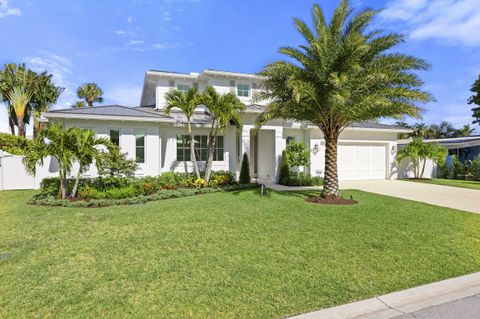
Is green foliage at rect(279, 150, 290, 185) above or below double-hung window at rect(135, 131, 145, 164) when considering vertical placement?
below

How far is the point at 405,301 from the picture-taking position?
3.56 meters

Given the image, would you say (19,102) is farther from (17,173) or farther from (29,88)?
(17,173)

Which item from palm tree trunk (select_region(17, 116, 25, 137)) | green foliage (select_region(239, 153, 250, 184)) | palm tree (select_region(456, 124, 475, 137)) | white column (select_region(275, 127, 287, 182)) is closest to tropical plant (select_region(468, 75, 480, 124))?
palm tree (select_region(456, 124, 475, 137))

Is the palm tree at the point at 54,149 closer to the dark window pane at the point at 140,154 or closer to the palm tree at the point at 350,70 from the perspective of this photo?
the dark window pane at the point at 140,154

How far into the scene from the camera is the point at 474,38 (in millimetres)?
15484

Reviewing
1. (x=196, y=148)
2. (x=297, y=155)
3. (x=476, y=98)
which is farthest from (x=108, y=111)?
(x=476, y=98)

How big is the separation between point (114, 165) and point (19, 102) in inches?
833

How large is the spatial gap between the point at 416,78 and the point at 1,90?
33.0 metres

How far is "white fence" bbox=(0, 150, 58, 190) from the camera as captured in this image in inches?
544

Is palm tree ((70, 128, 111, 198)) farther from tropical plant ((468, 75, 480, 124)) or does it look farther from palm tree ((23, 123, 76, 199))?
tropical plant ((468, 75, 480, 124))

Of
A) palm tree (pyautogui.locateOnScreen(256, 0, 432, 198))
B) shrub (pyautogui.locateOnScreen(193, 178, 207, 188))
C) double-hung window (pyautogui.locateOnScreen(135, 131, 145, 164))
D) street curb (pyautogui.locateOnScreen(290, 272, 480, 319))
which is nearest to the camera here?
street curb (pyautogui.locateOnScreen(290, 272, 480, 319))

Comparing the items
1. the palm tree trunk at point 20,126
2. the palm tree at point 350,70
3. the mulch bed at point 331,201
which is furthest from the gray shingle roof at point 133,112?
the palm tree trunk at point 20,126

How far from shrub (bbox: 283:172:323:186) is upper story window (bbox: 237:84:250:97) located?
6811 millimetres

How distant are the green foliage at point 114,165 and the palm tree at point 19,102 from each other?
65.8ft
